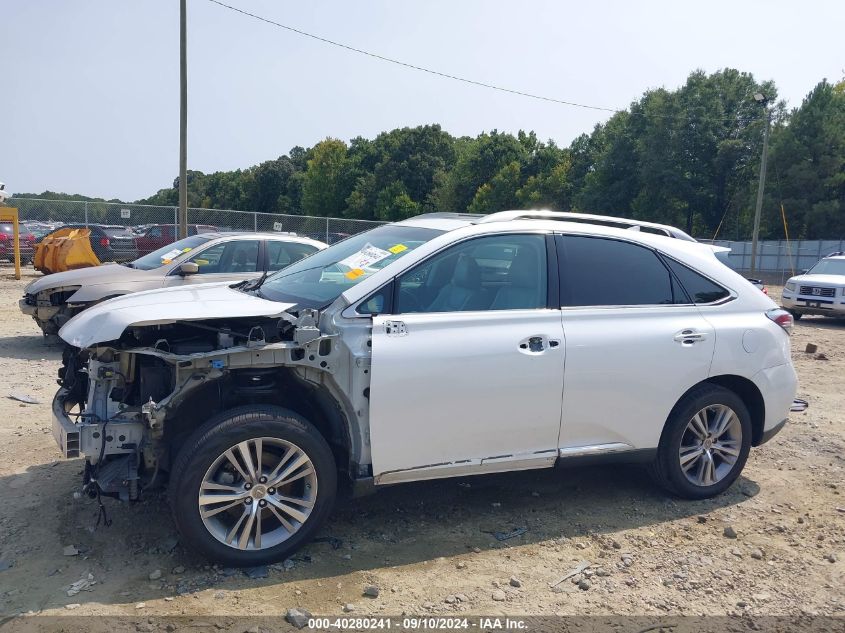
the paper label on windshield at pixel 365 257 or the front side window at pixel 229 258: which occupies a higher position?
the paper label on windshield at pixel 365 257

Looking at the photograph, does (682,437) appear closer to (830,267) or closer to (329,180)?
(830,267)

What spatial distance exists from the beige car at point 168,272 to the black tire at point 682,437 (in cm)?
557

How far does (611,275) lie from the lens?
4.52 metres

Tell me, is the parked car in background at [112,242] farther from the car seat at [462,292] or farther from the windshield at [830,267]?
the car seat at [462,292]

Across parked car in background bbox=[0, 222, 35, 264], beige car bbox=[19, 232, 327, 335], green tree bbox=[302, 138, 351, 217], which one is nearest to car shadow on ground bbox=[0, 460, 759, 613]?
beige car bbox=[19, 232, 327, 335]

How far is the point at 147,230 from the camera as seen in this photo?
2428 centimetres

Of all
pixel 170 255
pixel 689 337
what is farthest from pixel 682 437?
pixel 170 255

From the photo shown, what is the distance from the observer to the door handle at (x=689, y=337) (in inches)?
177

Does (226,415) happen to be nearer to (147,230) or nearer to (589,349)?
(589,349)

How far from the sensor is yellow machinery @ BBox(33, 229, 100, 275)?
16.4m

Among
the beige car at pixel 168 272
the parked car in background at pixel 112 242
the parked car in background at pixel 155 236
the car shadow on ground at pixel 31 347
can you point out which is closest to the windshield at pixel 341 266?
the beige car at pixel 168 272

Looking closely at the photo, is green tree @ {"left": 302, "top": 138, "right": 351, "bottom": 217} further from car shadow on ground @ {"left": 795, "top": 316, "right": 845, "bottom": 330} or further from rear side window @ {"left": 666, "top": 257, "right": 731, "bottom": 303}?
rear side window @ {"left": 666, "top": 257, "right": 731, "bottom": 303}

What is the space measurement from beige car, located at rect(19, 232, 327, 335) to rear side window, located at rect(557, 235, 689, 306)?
5.12 m

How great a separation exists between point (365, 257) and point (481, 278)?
76 centimetres
